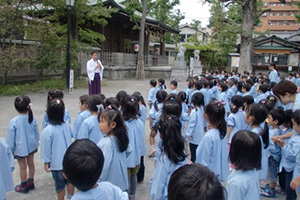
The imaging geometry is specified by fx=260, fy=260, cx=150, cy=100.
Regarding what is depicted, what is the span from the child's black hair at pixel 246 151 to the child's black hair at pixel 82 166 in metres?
1.14

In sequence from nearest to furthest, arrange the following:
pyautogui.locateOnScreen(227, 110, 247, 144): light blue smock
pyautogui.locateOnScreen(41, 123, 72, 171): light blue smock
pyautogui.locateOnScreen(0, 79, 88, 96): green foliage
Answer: pyautogui.locateOnScreen(41, 123, 72, 171): light blue smock, pyautogui.locateOnScreen(227, 110, 247, 144): light blue smock, pyautogui.locateOnScreen(0, 79, 88, 96): green foliage

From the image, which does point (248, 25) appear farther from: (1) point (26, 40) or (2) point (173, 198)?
(2) point (173, 198)

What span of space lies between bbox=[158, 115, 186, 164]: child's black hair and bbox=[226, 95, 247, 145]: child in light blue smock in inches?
Result: 87.6

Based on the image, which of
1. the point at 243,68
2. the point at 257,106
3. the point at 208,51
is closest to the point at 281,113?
the point at 257,106

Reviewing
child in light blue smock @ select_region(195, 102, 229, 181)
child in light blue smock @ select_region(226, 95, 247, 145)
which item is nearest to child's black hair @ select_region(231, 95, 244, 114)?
child in light blue smock @ select_region(226, 95, 247, 145)

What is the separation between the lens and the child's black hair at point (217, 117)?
2980 millimetres

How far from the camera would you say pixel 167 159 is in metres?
2.39

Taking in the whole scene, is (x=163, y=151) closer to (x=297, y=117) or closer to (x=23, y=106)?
(x=297, y=117)

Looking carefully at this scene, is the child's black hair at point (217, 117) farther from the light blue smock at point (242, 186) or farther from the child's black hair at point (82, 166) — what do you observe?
the child's black hair at point (82, 166)

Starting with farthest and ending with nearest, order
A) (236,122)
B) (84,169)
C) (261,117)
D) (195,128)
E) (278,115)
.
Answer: (236,122) → (195,128) → (278,115) → (261,117) → (84,169)

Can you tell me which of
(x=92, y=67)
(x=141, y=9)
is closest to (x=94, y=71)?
(x=92, y=67)

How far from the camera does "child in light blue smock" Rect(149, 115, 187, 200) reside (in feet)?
7.68

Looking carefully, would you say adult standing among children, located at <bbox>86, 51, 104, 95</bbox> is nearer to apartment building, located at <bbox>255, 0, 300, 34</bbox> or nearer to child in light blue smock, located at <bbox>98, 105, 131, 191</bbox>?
child in light blue smock, located at <bbox>98, 105, 131, 191</bbox>

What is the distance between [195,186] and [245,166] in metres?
1.01
